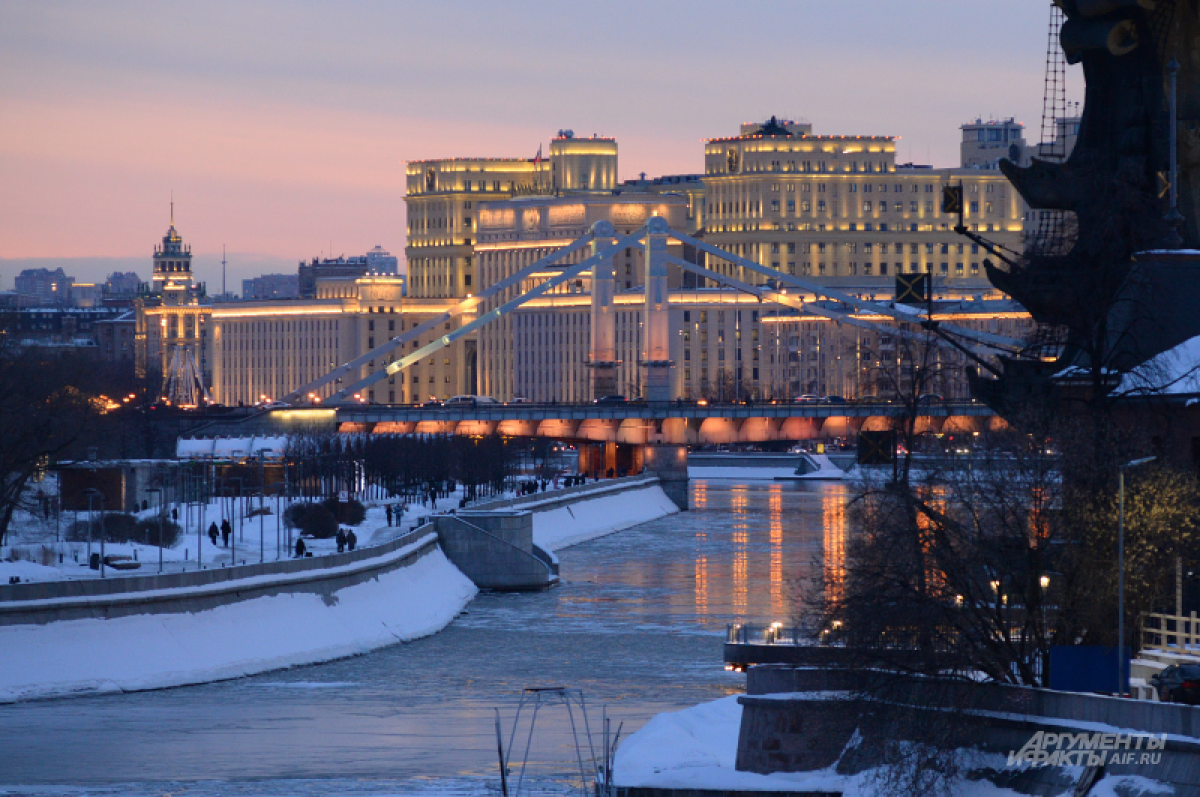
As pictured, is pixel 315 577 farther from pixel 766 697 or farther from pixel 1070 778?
Answer: pixel 1070 778

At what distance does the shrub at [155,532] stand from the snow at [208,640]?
419 inches

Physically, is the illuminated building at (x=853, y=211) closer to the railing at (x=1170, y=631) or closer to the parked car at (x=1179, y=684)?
the railing at (x=1170, y=631)

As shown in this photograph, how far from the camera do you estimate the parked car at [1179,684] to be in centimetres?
2605

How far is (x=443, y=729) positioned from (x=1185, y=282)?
583 inches

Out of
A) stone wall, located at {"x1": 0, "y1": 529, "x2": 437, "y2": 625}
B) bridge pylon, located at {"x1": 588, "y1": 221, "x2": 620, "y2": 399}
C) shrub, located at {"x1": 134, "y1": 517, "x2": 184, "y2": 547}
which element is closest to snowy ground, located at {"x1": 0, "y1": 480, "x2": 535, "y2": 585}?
shrub, located at {"x1": 134, "y1": 517, "x2": 184, "y2": 547}

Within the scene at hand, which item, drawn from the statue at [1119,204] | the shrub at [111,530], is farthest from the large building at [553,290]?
the statue at [1119,204]

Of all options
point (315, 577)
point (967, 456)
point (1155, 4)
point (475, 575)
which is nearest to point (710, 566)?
point (475, 575)

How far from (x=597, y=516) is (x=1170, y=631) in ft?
214

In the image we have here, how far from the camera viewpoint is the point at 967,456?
1287 inches

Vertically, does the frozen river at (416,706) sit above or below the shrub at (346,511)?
below

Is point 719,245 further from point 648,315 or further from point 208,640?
point 208,640

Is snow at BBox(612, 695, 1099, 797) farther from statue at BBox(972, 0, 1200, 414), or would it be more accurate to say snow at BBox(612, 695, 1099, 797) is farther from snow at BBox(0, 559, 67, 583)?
snow at BBox(0, 559, 67, 583)

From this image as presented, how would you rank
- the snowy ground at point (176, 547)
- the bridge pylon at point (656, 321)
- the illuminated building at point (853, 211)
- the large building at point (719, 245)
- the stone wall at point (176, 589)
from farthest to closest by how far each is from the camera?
the illuminated building at point (853, 211), the large building at point (719, 245), the bridge pylon at point (656, 321), the snowy ground at point (176, 547), the stone wall at point (176, 589)

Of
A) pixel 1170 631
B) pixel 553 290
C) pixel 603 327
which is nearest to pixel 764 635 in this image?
pixel 1170 631
